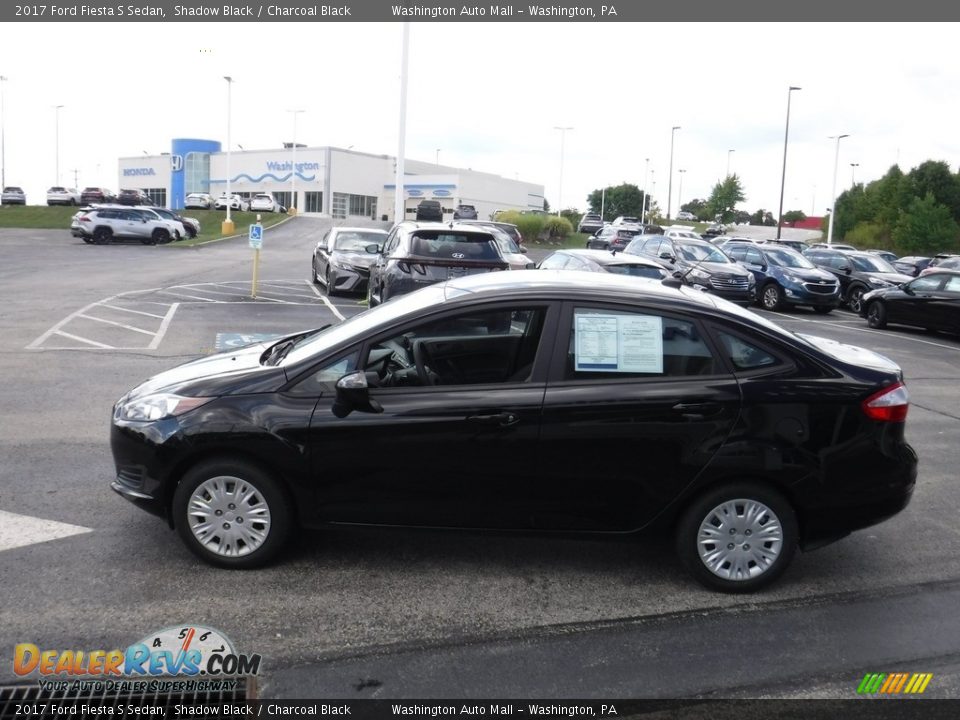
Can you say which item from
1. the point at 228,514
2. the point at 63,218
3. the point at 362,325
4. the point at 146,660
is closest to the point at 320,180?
the point at 63,218

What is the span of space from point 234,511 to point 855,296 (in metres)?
23.5

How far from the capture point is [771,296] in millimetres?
23922

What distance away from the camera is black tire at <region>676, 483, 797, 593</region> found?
4867 millimetres

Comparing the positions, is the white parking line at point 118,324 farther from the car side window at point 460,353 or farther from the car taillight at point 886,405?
the car taillight at point 886,405

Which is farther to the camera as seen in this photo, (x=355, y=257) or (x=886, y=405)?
(x=355, y=257)

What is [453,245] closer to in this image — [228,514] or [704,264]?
[228,514]

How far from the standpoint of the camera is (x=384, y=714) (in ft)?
12.0

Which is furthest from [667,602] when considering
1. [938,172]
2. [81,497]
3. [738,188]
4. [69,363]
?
[738,188]

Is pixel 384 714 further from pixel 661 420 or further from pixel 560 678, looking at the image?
pixel 661 420

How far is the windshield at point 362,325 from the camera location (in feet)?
16.5

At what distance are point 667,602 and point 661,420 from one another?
96 cm

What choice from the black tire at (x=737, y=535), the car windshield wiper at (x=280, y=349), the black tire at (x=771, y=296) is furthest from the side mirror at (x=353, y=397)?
the black tire at (x=771, y=296)

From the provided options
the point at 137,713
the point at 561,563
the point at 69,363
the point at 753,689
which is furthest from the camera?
the point at 69,363

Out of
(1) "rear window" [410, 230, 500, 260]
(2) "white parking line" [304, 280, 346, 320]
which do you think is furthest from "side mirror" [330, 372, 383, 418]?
(2) "white parking line" [304, 280, 346, 320]
